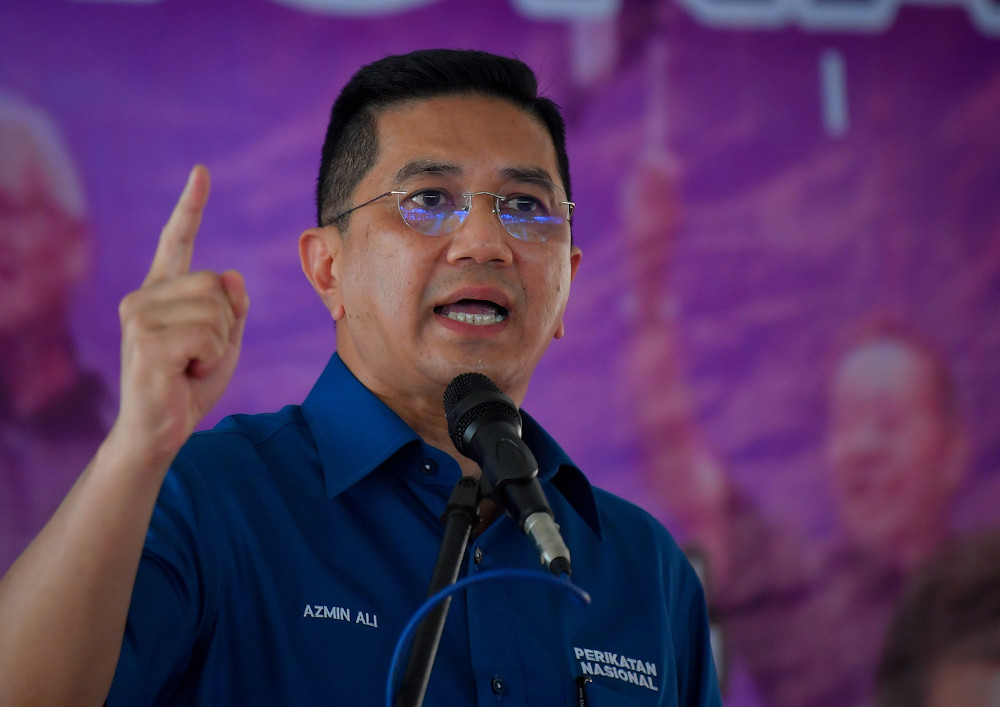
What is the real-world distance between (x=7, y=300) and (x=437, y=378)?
148 centimetres

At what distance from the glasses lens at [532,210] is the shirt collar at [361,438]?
357 mm

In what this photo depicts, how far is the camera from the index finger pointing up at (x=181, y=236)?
4.00ft

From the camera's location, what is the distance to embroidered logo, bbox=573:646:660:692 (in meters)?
1.71

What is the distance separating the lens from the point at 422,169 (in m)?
1.86

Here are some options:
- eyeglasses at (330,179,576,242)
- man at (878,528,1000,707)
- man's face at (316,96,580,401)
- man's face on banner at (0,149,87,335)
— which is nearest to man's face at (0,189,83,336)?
man's face on banner at (0,149,87,335)

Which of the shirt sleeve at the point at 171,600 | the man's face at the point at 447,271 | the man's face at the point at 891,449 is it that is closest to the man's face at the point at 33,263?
the man's face at the point at 447,271

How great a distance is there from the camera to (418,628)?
4.00 ft

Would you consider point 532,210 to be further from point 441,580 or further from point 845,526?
point 845,526

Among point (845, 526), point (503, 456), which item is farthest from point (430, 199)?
point (845, 526)

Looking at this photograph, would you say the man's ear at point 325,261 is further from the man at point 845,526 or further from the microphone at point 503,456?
the man at point 845,526

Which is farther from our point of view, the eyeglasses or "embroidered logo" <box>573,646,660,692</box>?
the eyeglasses

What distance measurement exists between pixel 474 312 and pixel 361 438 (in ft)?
0.91

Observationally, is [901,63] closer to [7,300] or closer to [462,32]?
[462,32]

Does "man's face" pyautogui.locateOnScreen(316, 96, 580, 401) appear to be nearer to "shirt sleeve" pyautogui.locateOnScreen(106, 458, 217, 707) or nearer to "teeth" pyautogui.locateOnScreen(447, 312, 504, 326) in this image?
"teeth" pyautogui.locateOnScreen(447, 312, 504, 326)
